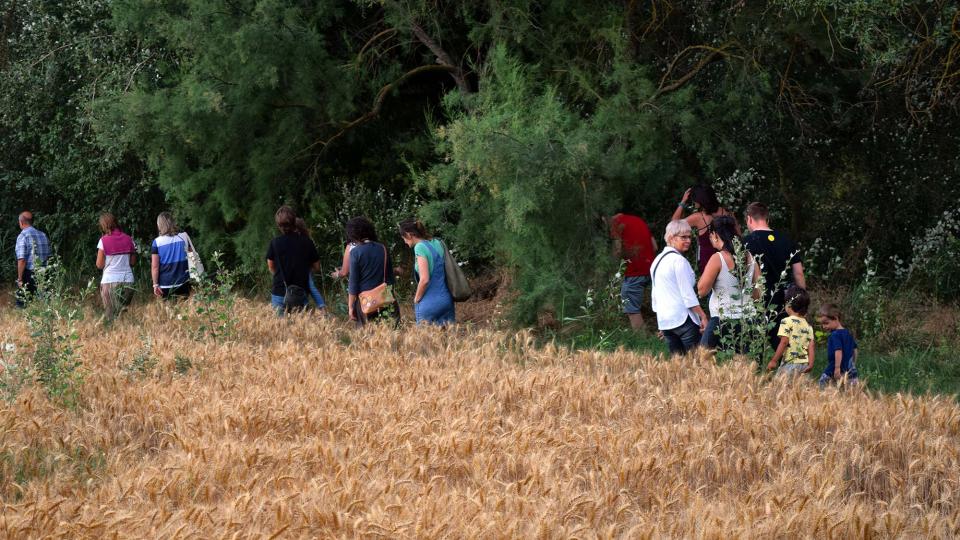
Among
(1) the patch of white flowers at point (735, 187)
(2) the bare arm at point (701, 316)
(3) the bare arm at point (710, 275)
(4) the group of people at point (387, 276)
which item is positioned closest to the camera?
(3) the bare arm at point (710, 275)

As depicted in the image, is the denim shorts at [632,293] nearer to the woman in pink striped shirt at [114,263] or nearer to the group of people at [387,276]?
the group of people at [387,276]

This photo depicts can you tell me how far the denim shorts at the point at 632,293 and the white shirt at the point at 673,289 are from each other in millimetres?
3284

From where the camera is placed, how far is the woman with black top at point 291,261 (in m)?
13.4

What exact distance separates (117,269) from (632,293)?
21.8 feet

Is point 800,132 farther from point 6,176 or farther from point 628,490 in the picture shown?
point 6,176

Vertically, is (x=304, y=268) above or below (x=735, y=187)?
below

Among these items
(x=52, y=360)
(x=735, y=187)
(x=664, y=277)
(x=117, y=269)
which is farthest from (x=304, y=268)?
(x=735, y=187)

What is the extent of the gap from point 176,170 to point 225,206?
92 cm

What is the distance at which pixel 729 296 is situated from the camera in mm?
10117

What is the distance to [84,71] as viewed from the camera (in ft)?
65.3

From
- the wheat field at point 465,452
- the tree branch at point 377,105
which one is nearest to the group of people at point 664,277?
the wheat field at point 465,452

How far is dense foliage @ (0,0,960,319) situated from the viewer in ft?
45.6

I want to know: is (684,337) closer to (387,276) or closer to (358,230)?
(387,276)

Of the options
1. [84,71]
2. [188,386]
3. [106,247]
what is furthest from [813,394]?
[84,71]
